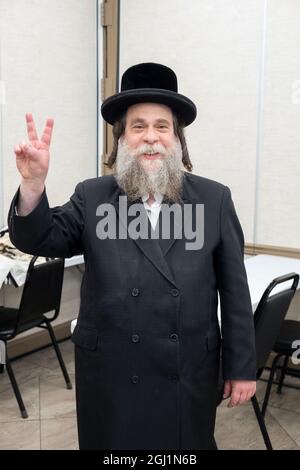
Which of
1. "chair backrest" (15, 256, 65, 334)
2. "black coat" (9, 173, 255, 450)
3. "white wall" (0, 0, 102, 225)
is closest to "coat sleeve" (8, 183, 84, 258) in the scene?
"black coat" (9, 173, 255, 450)

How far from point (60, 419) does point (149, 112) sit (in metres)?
1.87

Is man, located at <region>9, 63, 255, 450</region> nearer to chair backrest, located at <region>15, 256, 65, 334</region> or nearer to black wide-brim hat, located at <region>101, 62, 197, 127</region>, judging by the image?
black wide-brim hat, located at <region>101, 62, 197, 127</region>

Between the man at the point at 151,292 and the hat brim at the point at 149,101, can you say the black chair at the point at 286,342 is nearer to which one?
the man at the point at 151,292

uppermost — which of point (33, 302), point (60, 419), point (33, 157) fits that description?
point (33, 157)

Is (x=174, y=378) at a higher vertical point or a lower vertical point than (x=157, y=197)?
lower

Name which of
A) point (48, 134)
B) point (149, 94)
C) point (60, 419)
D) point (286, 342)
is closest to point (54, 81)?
point (60, 419)

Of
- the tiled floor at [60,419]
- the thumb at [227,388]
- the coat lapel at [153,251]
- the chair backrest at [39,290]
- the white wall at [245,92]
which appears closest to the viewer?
the coat lapel at [153,251]

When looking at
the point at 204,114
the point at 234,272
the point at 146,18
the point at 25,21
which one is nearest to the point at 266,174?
the point at 204,114

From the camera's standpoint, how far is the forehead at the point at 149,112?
148 centimetres

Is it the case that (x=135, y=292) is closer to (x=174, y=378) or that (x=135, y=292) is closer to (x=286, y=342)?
(x=174, y=378)

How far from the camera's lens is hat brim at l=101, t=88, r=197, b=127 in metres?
1.46

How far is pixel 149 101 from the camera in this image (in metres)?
1.49

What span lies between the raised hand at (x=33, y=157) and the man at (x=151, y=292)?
11cm

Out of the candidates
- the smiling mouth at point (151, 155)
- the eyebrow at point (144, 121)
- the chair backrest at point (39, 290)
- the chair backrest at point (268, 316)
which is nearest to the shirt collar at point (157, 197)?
the smiling mouth at point (151, 155)
